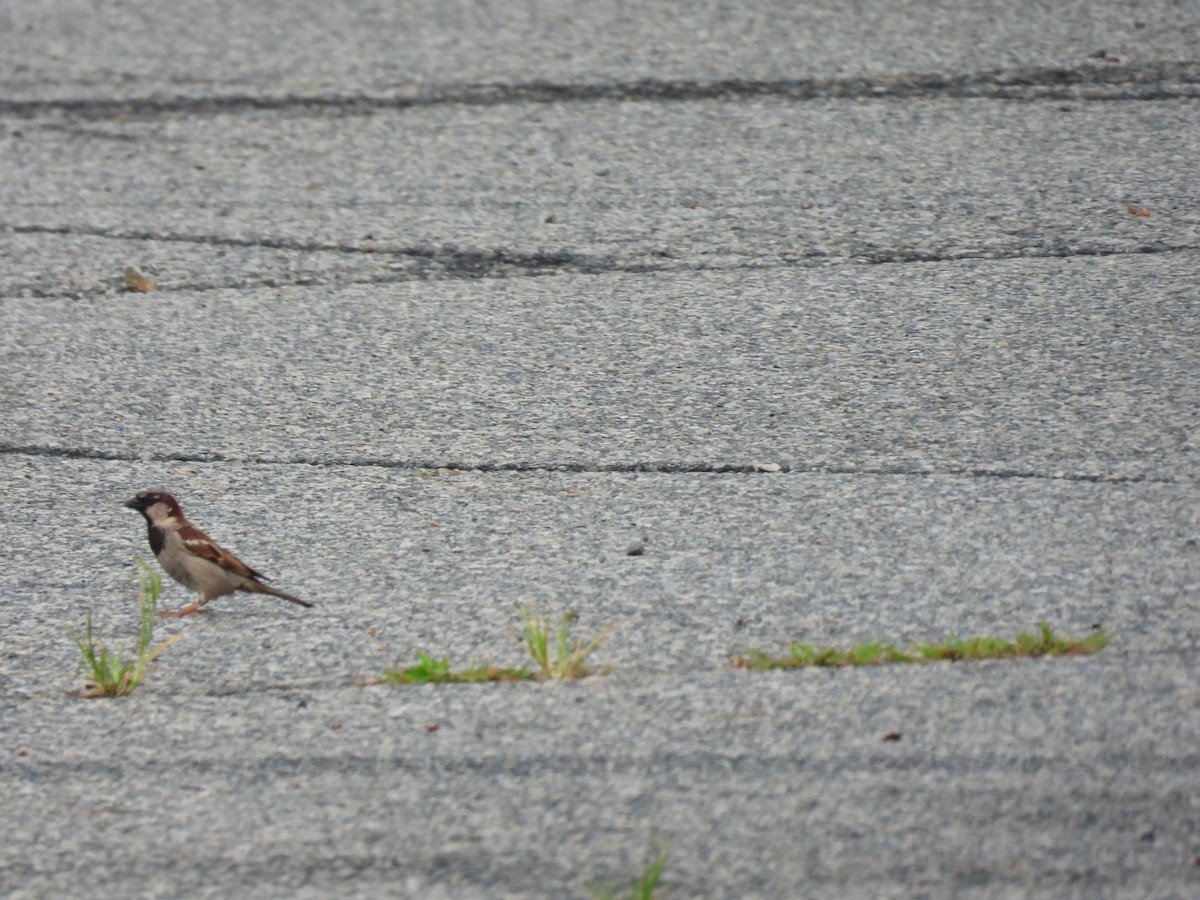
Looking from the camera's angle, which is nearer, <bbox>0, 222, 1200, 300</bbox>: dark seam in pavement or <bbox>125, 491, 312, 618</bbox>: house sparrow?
<bbox>125, 491, 312, 618</bbox>: house sparrow

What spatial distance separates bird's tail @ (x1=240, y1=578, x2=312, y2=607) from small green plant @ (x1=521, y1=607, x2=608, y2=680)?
2.74 feet

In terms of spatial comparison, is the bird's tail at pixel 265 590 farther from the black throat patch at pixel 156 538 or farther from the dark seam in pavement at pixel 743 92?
the dark seam in pavement at pixel 743 92

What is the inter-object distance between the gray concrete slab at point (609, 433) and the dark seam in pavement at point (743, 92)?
41mm

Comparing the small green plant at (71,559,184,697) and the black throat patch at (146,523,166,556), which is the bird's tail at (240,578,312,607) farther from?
the black throat patch at (146,523,166,556)

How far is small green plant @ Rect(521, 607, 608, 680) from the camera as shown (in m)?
4.61

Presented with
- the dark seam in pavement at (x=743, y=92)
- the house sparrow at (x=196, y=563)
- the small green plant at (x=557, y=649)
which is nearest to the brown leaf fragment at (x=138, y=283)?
the dark seam in pavement at (x=743, y=92)

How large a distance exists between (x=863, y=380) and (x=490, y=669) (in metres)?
2.65

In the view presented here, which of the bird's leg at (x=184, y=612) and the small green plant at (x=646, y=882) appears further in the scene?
the bird's leg at (x=184, y=612)

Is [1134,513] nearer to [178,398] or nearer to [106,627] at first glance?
[106,627]

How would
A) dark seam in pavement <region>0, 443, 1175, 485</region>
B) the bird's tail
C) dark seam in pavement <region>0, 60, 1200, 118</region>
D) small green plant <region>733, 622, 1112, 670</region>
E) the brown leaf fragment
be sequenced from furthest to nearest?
dark seam in pavement <region>0, 60, 1200, 118</region> < the brown leaf fragment < dark seam in pavement <region>0, 443, 1175, 485</region> < the bird's tail < small green plant <region>733, 622, 1112, 670</region>

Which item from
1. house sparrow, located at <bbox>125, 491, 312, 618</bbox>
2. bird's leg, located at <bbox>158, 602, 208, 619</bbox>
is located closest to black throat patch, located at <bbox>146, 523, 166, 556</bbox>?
house sparrow, located at <bbox>125, 491, 312, 618</bbox>

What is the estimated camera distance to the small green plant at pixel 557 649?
15.1 ft

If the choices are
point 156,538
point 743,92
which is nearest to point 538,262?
point 743,92

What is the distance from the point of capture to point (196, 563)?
5254 millimetres
